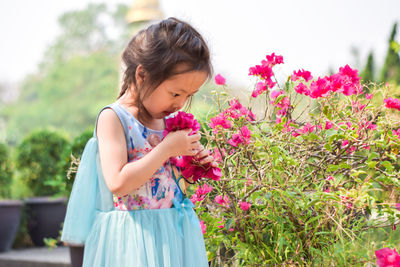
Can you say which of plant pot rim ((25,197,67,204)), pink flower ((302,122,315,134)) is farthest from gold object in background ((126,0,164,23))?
pink flower ((302,122,315,134))

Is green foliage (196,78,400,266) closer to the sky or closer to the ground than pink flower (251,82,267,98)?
closer to the ground

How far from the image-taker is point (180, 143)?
154 cm

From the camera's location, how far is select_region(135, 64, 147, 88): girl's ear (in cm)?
159

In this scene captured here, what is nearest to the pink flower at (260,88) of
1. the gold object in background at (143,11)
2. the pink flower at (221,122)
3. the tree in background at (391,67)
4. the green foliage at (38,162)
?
the pink flower at (221,122)

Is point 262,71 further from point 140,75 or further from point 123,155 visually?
point 123,155

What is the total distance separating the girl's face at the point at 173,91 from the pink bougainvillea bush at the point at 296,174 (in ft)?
1.43

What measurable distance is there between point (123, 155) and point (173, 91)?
10.7 inches

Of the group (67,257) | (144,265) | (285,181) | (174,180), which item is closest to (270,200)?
(285,181)

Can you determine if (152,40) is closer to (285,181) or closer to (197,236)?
(197,236)

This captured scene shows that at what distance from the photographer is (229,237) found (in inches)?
86.3

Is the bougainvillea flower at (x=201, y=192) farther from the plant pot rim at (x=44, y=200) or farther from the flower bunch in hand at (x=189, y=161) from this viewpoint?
the plant pot rim at (x=44, y=200)

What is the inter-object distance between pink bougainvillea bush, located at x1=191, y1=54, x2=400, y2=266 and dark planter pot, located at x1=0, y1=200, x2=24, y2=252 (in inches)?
136

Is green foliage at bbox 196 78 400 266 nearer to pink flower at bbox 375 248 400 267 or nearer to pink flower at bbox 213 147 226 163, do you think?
pink flower at bbox 213 147 226 163

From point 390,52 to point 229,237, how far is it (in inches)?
168
